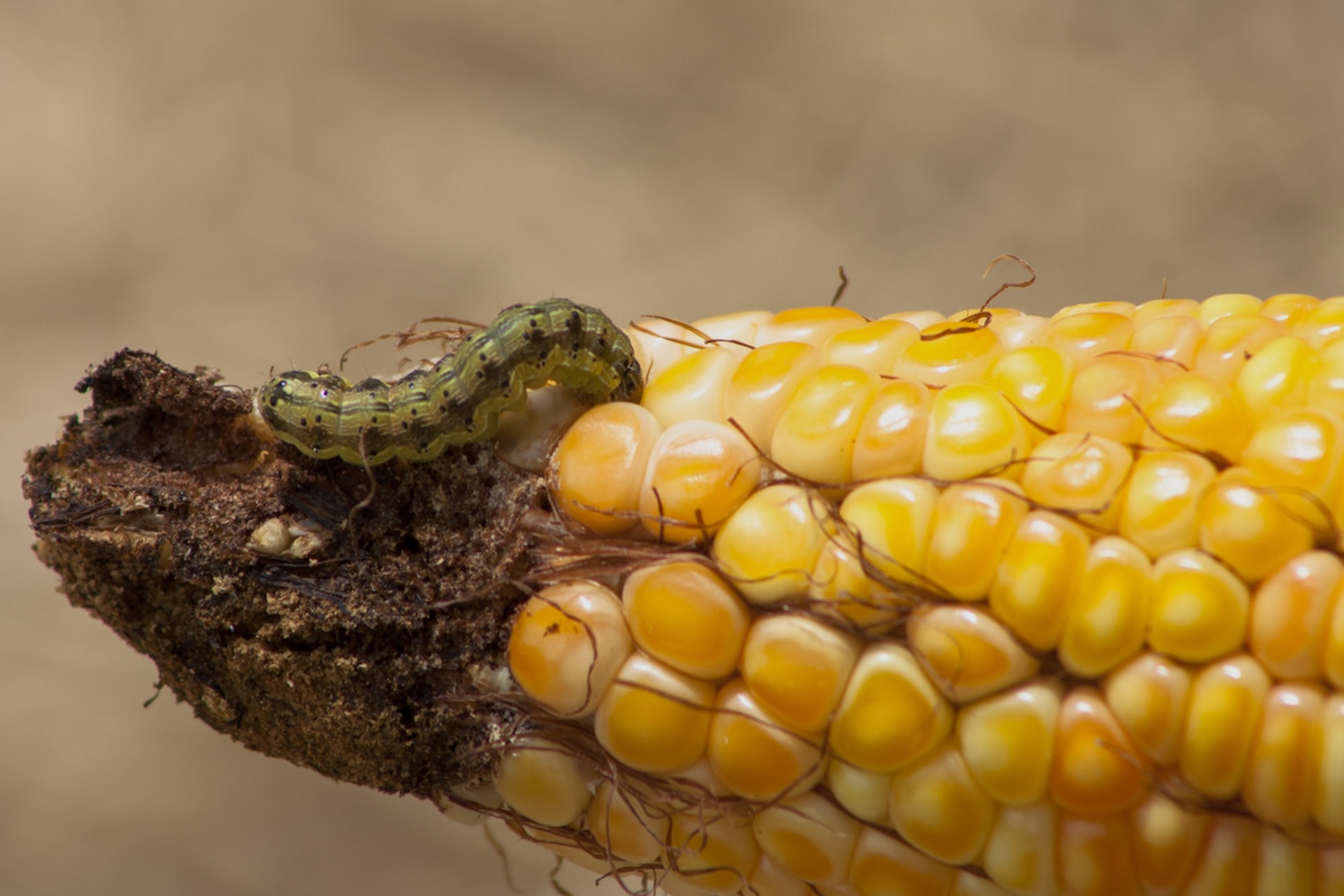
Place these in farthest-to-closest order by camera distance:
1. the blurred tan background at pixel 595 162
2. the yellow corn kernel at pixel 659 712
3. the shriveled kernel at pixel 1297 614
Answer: the blurred tan background at pixel 595 162, the yellow corn kernel at pixel 659 712, the shriveled kernel at pixel 1297 614

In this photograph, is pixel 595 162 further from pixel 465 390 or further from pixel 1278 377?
pixel 1278 377

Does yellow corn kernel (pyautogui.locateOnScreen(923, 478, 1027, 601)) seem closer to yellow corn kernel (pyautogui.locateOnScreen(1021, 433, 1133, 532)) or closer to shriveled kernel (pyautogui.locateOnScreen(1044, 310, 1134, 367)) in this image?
yellow corn kernel (pyautogui.locateOnScreen(1021, 433, 1133, 532))

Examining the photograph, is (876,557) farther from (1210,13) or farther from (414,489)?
(1210,13)

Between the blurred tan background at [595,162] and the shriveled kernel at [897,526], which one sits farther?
the blurred tan background at [595,162]

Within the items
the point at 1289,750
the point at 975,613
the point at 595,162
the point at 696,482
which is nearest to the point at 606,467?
the point at 696,482

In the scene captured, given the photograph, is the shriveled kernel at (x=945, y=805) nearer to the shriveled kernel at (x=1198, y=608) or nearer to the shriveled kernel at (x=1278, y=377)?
the shriveled kernel at (x=1198, y=608)

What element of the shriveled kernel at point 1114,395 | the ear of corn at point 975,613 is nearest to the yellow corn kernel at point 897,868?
the ear of corn at point 975,613

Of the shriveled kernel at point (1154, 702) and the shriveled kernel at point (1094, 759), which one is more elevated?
the shriveled kernel at point (1154, 702)

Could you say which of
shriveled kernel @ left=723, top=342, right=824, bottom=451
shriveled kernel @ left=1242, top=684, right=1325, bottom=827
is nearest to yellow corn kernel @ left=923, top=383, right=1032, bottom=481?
shriveled kernel @ left=723, top=342, right=824, bottom=451
